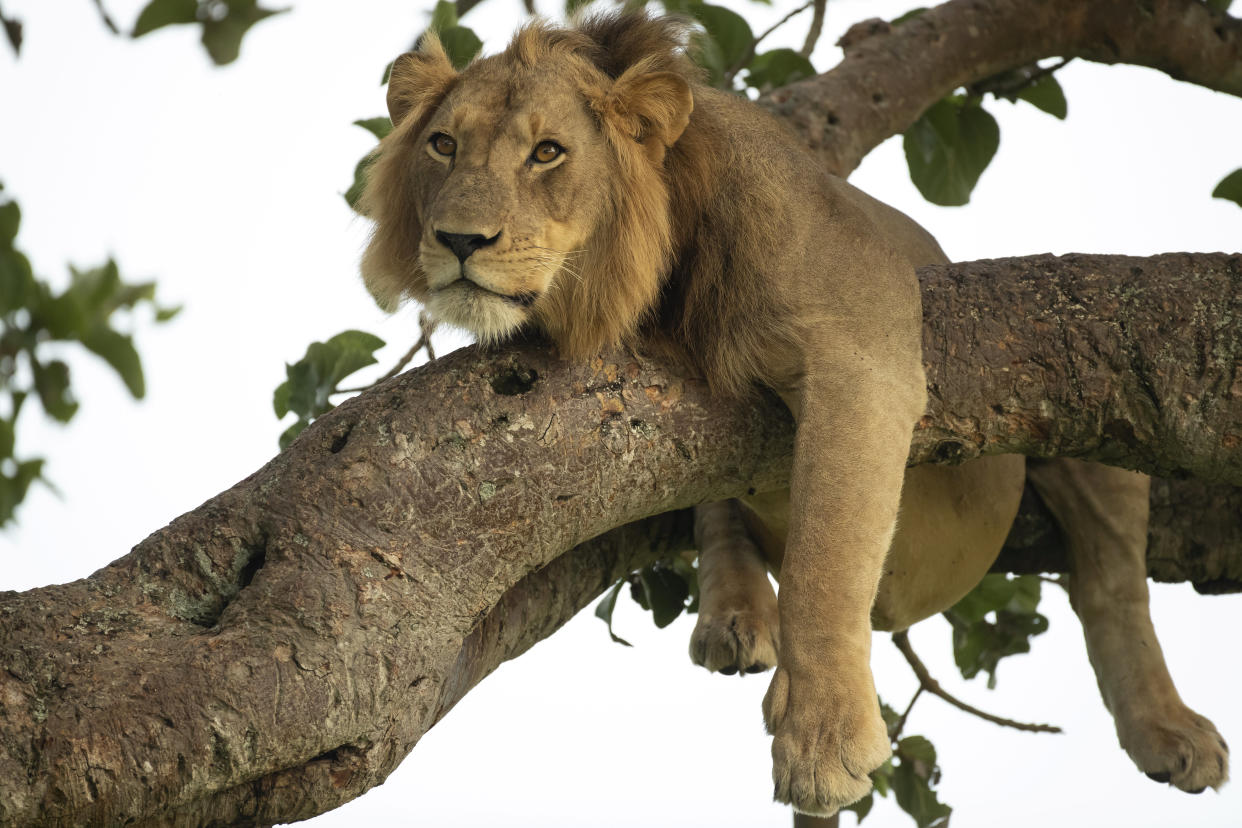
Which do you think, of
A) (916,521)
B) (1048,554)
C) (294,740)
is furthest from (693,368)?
(1048,554)

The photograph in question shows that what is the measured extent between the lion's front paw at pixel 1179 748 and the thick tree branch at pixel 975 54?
2.14 meters

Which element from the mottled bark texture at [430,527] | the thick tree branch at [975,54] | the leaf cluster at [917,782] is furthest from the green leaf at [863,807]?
the thick tree branch at [975,54]

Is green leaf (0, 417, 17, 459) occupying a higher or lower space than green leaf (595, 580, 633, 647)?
lower

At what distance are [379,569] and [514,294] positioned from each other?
2.19 feet

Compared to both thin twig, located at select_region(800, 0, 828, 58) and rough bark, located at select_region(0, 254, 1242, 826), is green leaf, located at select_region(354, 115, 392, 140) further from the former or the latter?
thin twig, located at select_region(800, 0, 828, 58)

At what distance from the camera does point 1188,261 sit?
10.5 feet

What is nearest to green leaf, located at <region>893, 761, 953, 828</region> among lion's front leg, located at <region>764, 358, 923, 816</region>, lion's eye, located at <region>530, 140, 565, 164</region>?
lion's front leg, located at <region>764, 358, 923, 816</region>

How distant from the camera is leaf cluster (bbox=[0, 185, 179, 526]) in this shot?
1.71 metres

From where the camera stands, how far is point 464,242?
9.19ft

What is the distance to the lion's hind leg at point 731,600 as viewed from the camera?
3844 millimetres

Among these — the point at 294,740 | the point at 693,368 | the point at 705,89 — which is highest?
the point at 705,89

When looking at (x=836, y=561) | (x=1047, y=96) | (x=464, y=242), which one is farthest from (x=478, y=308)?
(x=1047, y=96)

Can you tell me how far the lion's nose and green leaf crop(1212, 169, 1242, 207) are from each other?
2386 mm

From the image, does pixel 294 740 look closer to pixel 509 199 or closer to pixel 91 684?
pixel 91 684
